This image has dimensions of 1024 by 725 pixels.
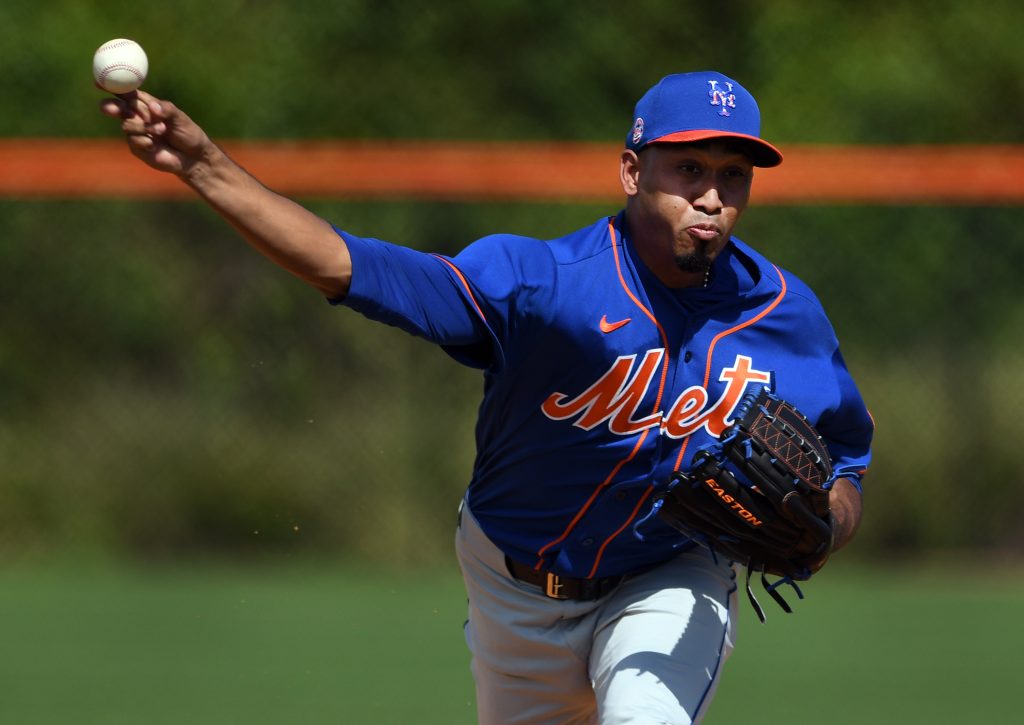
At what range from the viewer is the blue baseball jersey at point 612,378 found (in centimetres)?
351

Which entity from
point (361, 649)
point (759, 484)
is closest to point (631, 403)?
point (759, 484)

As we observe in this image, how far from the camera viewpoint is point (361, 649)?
6.73 m

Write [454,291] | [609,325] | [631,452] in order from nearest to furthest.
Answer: [454,291] → [609,325] → [631,452]

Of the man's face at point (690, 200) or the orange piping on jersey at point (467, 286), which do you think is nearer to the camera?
the orange piping on jersey at point (467, 286)

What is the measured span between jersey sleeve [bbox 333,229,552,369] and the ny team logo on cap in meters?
0.51

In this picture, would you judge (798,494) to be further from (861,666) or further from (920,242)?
(920,242)

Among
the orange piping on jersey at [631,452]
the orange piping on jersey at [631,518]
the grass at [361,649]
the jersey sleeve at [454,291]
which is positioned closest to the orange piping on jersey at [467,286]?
the jersey sleeve at [454,291]

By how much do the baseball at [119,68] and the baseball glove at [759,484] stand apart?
138 centimetres

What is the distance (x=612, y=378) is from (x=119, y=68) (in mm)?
1302

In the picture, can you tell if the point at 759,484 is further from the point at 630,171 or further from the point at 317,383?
the point at 317,383

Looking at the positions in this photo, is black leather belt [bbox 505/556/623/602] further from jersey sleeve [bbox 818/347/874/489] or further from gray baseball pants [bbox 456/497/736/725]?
jersey sleeve [bbox 818/347/874/489]

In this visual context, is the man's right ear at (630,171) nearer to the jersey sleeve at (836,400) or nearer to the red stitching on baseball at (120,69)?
the jersey sleeve at (836,400)

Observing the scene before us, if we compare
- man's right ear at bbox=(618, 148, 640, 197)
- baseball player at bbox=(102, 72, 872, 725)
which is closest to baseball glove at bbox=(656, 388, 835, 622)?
baseball player at bbox=(102, 72, 872, 725)

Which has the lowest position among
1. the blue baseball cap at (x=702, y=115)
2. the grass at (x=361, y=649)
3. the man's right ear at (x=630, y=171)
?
the grass at (x=361, y=649)
